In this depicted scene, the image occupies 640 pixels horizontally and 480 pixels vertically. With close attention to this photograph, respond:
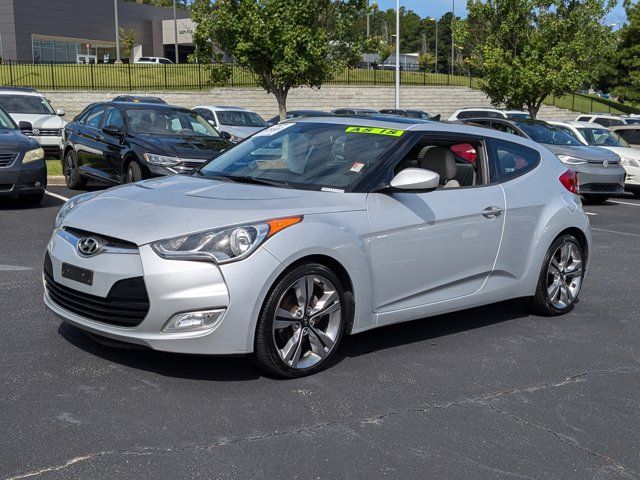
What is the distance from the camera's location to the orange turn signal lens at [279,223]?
4738 millimetres

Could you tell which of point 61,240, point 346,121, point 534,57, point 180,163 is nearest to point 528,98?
point 534,57

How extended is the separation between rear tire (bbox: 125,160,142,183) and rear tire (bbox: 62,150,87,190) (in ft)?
6.81

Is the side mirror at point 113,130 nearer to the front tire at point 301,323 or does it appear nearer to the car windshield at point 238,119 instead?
the front tire at point 301,323

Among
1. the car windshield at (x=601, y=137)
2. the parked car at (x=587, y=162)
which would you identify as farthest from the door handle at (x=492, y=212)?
the car windshield at (x=601, y=137)

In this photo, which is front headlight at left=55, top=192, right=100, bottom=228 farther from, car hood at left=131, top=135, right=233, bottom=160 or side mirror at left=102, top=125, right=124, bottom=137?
side mirror at left=102, top=125, right=124, bottom=137

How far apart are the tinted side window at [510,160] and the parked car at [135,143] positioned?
239 inches

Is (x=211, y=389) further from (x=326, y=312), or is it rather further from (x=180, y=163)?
(x=180, y=163)

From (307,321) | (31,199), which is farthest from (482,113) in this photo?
(307,321)

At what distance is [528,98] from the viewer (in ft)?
91.7

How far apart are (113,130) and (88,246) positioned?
27.9ft

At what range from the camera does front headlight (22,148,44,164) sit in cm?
1163

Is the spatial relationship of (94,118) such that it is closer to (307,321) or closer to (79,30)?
(307,321)

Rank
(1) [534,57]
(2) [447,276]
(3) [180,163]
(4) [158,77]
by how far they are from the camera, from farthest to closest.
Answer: (4) [158,77]
(1) [534,57]
(3) [180,163]
(2) [447,276]

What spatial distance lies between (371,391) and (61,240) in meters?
2.09
